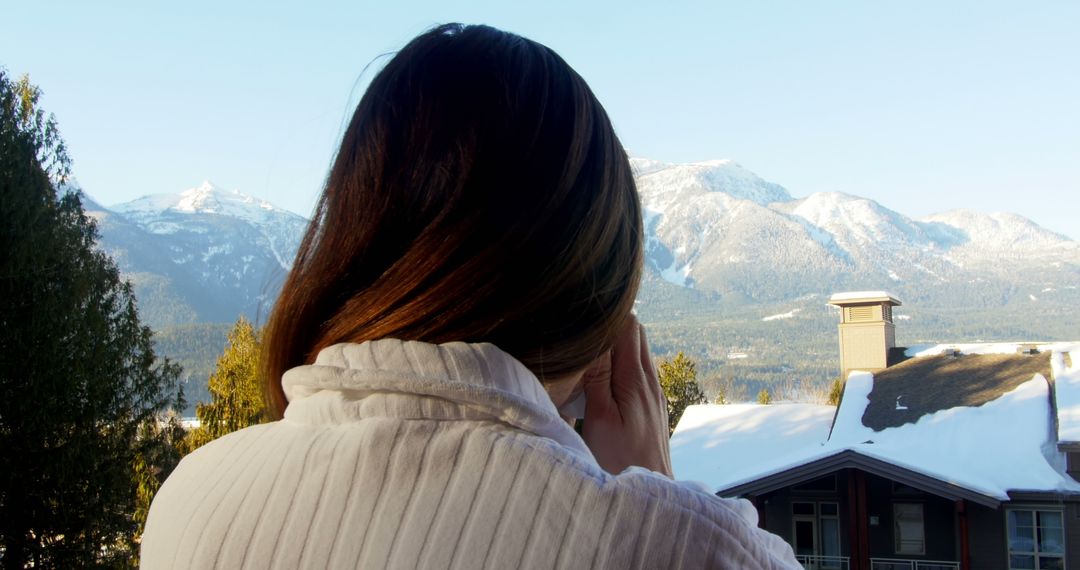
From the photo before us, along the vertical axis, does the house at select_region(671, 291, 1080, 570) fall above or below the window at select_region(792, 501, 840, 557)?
above

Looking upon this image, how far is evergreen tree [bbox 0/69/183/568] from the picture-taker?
34.2ft

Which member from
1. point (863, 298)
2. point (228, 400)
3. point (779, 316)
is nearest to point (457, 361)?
point (863, 298)

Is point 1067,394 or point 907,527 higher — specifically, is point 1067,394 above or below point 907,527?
above

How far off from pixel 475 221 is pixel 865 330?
654 inches

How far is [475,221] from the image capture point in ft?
2.10

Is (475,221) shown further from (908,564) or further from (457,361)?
(908,564)

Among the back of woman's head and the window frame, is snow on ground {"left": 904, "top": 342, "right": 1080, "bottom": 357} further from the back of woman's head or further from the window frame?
the back of woman's head

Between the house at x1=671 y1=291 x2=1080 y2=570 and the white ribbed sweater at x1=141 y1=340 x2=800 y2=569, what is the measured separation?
11448 mm

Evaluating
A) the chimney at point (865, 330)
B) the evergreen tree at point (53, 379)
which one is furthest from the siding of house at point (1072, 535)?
the evergreen tree at point (53, 379)

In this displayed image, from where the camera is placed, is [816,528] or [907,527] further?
[816,528]

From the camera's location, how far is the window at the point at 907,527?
12.1m

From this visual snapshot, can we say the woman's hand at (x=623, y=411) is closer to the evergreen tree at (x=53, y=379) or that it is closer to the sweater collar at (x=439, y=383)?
the sweater collar at (x=439, y=383)

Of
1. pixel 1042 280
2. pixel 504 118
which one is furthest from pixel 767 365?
pixel 504 118

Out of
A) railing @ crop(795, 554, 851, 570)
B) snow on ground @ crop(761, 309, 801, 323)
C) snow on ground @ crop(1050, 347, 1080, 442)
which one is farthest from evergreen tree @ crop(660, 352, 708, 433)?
snow on ground @ crop(761, 309, 801, 323)
